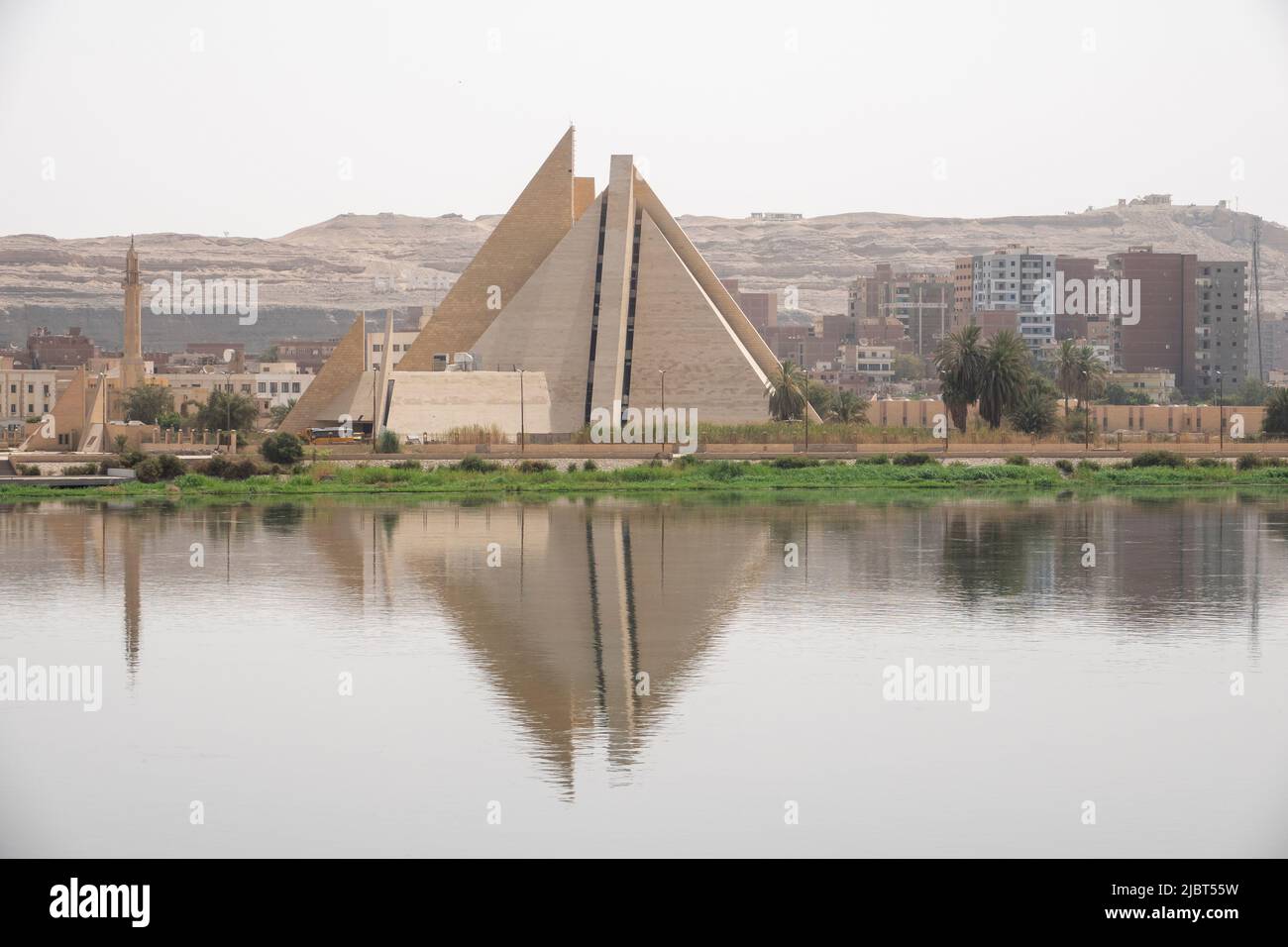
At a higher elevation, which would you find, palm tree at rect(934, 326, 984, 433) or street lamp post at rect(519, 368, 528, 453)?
palm tree at rect(934, 326, 984, 433)

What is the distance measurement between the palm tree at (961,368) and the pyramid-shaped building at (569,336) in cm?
673

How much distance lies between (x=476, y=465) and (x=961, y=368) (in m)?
19.5

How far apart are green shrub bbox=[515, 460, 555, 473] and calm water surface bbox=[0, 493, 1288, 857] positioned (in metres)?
20.3

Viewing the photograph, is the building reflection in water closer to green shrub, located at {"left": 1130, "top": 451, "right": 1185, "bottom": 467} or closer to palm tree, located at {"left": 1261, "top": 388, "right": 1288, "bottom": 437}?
green shrub, located at {"left": 1130, "top": 451, "right": 1185, "bottom": 467}

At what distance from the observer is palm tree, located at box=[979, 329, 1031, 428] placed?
209 ft

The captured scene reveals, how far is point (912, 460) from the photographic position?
2277 inches

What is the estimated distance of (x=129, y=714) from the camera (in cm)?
1862

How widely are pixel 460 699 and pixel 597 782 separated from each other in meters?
4.05
